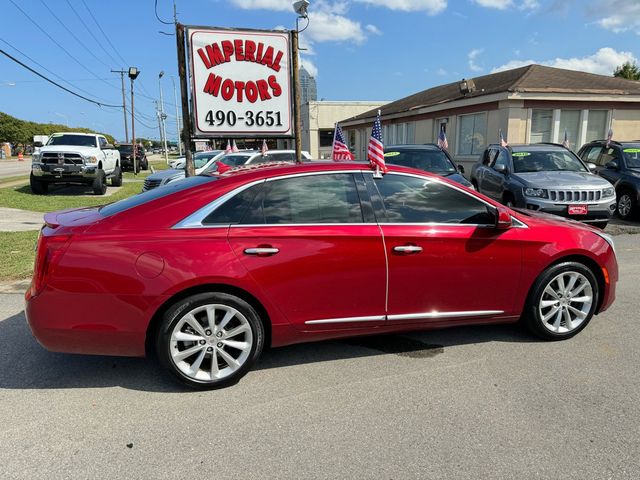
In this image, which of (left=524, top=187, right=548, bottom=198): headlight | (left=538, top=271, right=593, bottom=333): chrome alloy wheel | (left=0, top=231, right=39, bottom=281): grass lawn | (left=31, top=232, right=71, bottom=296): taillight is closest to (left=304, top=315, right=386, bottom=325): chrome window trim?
(left=538, top=271, right=593, bottom=333): chrome alloy wheel

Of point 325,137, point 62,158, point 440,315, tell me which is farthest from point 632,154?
point 325,137

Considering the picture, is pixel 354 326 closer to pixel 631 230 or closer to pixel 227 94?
pixel 227 94

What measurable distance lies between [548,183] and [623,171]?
3.23 metres

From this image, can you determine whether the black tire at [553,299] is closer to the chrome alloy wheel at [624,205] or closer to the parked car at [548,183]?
the parked car at [548,183]

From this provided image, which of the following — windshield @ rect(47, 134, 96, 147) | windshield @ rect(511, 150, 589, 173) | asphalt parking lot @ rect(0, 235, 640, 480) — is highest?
A: windshield @ rect(47, 134, 96, 147)

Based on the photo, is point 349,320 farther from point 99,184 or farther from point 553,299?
point 99,184

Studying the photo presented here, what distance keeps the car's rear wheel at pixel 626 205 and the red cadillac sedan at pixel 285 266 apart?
768cm

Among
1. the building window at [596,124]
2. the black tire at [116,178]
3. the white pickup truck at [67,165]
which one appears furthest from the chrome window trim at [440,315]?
the black tire at [116,178]

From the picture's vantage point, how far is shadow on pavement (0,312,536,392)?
3539 millimetres

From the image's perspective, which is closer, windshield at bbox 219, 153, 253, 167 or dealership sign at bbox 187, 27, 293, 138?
dealership sign at bbox 187, 27, 293, 138

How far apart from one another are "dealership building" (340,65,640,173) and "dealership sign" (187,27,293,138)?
10903 millimetres

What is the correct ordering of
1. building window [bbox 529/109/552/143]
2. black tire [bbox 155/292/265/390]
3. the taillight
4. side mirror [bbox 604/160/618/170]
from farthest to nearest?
building window [bbox 529/109/552/143] → side mirror [bbox 604/160/618/170] → black tire [bbox 155/292/265/390] → the taillight

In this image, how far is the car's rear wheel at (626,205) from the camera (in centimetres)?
1041

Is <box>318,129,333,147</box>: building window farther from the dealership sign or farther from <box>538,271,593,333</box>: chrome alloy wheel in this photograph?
<box>538,271,593,333</box>: chrome alloy wheel
